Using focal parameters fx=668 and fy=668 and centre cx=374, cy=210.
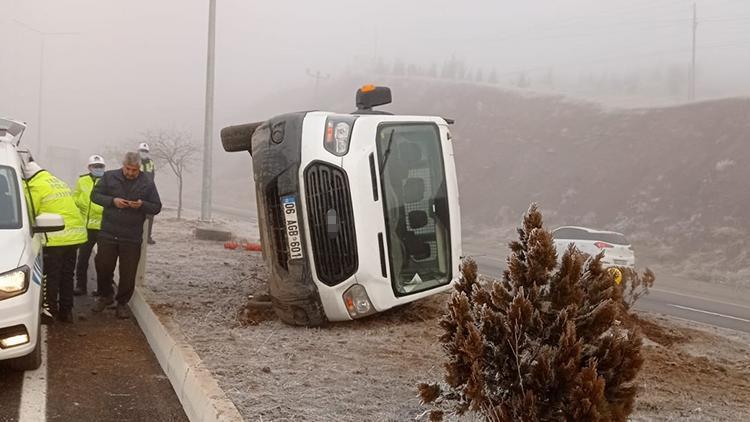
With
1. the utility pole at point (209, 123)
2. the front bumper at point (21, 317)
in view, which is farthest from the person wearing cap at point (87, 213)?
the utility pole at point (209, 123)

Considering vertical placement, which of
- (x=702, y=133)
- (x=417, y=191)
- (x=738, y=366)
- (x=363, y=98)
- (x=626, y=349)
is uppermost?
(x=702, y=133)

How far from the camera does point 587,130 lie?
4194 cm

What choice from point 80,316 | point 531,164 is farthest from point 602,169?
point 80,316

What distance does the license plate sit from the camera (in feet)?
21.8

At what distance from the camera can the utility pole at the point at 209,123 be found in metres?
18.0

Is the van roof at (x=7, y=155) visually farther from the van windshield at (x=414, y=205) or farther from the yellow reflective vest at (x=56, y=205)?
the van windshield at (x=414, y=205)

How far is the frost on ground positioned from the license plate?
2.56 feet

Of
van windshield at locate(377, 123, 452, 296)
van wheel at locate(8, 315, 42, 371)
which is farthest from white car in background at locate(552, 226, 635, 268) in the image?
van wheel at locate(8, 315, 42, 371)

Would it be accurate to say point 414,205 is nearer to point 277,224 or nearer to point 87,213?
point 277,224

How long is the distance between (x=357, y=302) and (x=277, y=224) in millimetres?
1150

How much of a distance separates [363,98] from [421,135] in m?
1.21

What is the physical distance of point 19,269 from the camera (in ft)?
15.9

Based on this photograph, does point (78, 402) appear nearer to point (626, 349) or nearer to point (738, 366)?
point (626, 349)

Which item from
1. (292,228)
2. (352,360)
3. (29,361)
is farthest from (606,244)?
(29,361)
